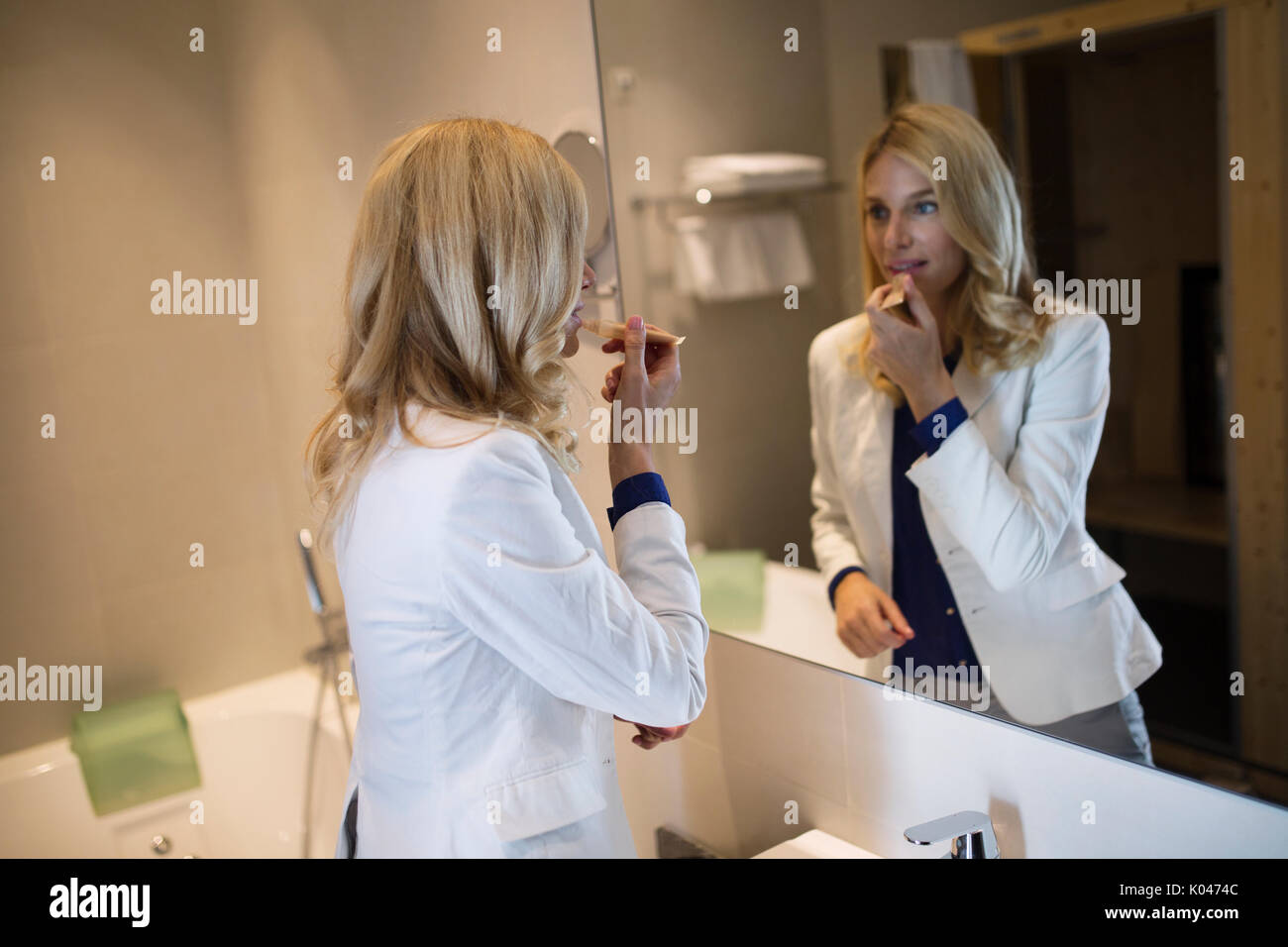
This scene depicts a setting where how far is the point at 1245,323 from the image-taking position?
2.56 ft

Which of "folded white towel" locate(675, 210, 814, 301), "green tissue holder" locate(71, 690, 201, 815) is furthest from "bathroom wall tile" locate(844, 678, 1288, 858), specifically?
"green tissue holder" locate(71, 690, 201, 815)

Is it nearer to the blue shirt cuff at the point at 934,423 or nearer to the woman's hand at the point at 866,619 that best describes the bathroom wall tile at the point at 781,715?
the woman's hand at the point at 866,619

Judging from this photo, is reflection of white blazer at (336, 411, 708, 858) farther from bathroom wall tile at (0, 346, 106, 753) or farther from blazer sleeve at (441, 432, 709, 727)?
bathroom wall tile at (0, 346, 106, 753)

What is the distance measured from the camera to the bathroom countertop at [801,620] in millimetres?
1307

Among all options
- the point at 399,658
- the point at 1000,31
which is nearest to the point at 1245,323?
the point at 1000,31

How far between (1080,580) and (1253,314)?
304mm

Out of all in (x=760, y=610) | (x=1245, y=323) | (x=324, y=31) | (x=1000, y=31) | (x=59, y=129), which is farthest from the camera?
(x=59, y=129)

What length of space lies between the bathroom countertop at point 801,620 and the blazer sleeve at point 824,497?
0.04 metres

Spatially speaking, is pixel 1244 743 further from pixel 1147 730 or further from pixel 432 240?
pixel 432 240

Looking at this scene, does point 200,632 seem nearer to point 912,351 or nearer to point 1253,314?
point 912,351

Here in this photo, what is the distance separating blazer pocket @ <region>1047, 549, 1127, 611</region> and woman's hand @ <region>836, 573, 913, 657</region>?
216mm

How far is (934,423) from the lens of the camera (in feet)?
3.58

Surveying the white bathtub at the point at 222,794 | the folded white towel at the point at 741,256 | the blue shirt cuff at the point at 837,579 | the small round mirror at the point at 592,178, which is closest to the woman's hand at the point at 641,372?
the folded white towel at the point at 741,256
